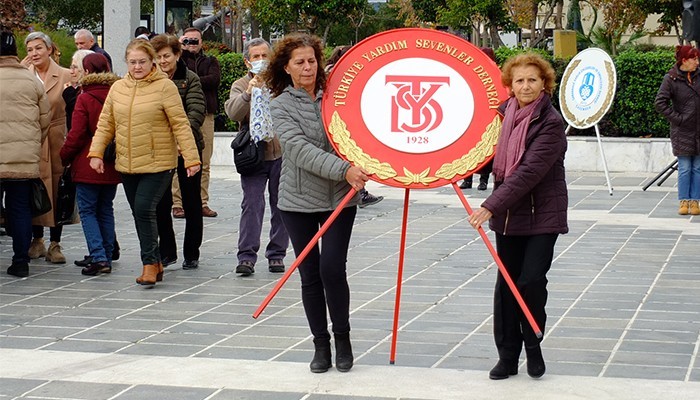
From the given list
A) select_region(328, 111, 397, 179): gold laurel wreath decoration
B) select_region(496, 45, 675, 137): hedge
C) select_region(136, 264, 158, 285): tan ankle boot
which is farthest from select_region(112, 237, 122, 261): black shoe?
select_region(496, 45, 675, 137): hedge

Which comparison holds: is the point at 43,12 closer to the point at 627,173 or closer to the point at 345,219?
the point at 627,173

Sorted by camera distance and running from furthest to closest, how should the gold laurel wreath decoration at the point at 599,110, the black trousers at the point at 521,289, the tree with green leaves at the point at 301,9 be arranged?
the tree with green leaves at the point at 301,9 < the gold laurel wreath decoration at the point at 599,110 < the black trousers at the point at 521,289

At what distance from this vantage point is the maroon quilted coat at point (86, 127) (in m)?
9.97

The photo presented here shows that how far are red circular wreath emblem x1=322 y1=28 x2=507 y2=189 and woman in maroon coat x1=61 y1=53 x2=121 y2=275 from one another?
3.87 meters

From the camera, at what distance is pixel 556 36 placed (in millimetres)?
23953

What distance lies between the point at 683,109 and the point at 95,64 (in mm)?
6900

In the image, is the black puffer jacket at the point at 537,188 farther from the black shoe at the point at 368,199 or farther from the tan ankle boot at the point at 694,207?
the black shoe at the point at 368,199

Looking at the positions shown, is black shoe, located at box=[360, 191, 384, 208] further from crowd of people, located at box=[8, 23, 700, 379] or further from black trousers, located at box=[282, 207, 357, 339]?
black trousers, located at box=[282, 207, 357, 339]

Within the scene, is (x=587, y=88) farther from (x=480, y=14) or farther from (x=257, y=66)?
(x=480, y=14)

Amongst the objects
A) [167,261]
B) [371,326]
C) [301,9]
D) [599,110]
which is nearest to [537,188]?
[371,326]

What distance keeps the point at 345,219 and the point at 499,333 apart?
0.95m

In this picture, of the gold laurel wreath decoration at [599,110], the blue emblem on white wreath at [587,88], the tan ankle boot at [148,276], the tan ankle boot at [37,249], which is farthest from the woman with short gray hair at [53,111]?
the blue emblem on white wreath at [587,88]

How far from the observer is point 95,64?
33.1ft

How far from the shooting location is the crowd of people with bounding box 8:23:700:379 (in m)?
6.38
